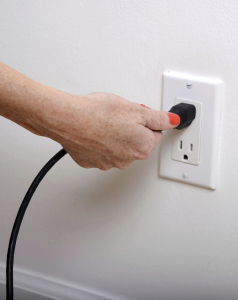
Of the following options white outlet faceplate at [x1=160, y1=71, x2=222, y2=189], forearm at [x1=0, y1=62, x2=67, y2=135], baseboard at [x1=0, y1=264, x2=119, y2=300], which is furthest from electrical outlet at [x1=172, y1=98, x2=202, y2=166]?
baseboard at [x1=0, y1=264, x2=119, y2=300]

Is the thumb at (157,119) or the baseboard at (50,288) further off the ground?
the thumb at (157,119)

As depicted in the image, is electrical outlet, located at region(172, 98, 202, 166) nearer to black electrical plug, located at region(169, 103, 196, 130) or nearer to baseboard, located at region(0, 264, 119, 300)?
black electrical plug, located at region(169, 103, 196, 130)

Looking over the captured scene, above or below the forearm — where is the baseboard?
below

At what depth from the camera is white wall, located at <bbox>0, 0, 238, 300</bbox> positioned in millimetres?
461

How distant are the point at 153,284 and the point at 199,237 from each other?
13 cm

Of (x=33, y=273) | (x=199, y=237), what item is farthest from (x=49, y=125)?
(x=33, y=273)

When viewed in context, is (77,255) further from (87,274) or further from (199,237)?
(199,237)

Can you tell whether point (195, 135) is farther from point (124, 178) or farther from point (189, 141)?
point (124, 178)

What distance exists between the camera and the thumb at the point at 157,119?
1.37ft

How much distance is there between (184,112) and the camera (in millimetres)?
451

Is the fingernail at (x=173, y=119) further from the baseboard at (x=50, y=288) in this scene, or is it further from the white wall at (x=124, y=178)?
the baseboard at (x=50, y=288)

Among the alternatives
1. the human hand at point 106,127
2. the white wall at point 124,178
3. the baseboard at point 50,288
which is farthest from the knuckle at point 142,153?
the baseboard at point 50,288

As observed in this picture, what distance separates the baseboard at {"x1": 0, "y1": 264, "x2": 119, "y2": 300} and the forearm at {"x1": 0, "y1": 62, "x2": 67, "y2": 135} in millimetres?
Result: 394

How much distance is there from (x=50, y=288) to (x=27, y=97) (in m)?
0.45
